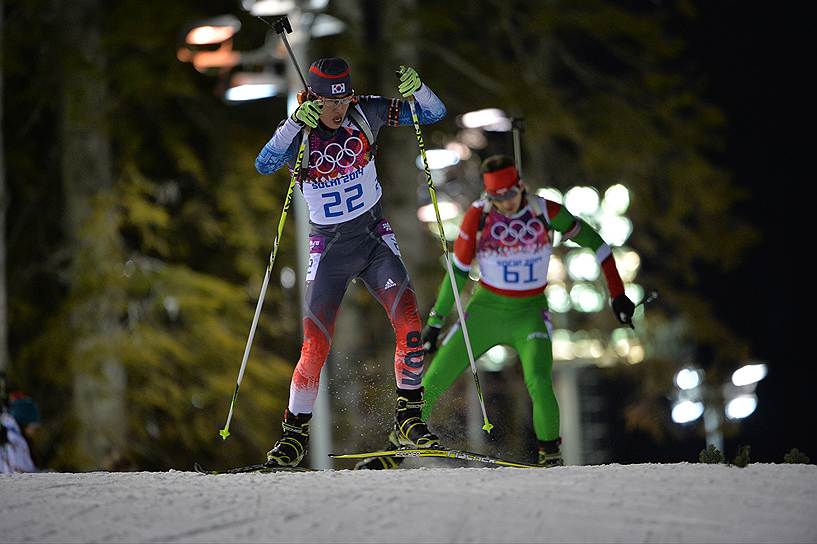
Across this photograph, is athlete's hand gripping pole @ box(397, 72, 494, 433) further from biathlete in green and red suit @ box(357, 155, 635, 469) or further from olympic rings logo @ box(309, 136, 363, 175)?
olympic rings logo @ box(309, 136, 363, 175)

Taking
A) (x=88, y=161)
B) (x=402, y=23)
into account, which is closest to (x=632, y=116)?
(x=402, y=23)

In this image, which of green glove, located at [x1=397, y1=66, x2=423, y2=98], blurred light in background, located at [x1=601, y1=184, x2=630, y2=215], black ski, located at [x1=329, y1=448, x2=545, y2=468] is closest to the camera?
green glove, located at [x1=397, y1=66, x2=423, y2=98]

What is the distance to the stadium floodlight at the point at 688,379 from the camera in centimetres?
1992

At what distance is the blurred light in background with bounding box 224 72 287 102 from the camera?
13836 millimetres

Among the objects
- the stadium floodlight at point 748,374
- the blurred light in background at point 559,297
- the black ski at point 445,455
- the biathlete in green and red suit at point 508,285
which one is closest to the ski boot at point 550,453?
the biathlete in green and red suit at point 508,285

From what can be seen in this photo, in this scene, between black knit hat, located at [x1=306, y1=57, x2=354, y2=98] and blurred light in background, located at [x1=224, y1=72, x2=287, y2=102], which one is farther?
blurred light in background, located at [x1=224, y1=72, x2=287, y2=102]

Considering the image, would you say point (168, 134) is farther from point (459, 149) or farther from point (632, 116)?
point (632, 116)

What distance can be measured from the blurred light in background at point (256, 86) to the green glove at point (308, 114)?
532cm

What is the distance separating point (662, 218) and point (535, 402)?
11594 mm

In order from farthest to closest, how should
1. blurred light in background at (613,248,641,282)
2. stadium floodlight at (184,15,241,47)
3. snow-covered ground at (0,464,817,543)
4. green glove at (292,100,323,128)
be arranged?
1. blurred light in background at (613,248,641,282)
2. stadium floodlight at (184,15,241,47)
3. green glove at (292,100,323,128)
4. snow-covered ground at (0,464,817,543)

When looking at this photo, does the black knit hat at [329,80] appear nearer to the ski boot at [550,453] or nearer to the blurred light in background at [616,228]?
the ski boot at [550,453]

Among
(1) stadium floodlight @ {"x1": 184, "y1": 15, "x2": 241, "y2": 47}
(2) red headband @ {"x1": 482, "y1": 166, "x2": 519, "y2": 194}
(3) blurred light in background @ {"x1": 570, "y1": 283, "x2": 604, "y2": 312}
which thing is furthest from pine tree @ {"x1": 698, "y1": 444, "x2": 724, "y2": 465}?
(3) blurred light in background @ {"x1": 570, "y1": 283, "x2": 604, "y2": 312}

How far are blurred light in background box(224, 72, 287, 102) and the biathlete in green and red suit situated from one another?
4399 millimetres

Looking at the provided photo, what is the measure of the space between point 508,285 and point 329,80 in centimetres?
197
